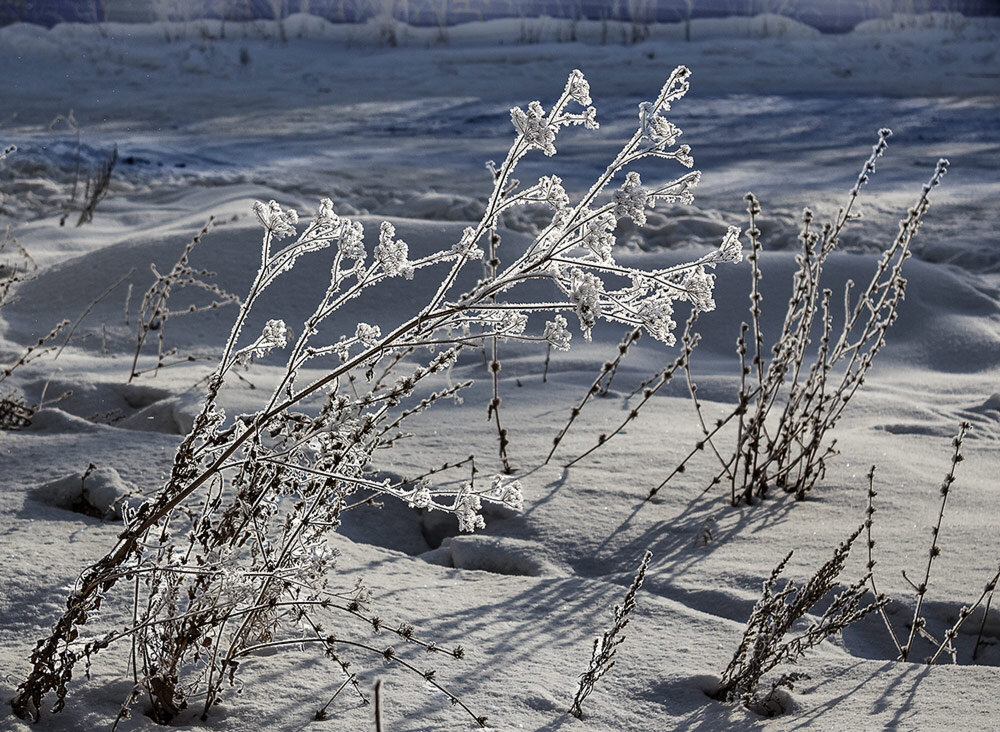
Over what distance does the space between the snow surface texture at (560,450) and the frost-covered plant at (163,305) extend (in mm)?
99

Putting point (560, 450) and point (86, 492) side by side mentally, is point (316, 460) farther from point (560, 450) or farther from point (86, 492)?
point (560, 450)

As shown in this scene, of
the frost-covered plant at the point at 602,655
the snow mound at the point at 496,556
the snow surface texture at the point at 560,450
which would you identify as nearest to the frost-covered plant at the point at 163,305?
the snow surface texture at the point at 560,450

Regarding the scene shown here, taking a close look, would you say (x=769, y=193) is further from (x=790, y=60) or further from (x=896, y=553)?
(x=790, y=60)

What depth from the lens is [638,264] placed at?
5414 mm

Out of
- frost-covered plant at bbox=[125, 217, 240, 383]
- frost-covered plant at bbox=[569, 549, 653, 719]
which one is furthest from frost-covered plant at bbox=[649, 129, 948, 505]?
frost-covered plant at bbox=[125, 217, 240, 383]

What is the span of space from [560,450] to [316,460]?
135 cm

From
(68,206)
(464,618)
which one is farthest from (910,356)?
(68,206)

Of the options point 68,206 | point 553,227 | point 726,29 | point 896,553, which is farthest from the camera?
point 726,29

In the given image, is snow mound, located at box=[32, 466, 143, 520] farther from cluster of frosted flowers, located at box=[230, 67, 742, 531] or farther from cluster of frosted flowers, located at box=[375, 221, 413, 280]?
cluster of frosted flowers, located at box=[375, 221, 413, 280]

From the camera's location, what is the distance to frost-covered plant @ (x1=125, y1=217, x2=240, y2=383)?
136 inches

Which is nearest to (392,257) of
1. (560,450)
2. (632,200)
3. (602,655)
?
(632,200)

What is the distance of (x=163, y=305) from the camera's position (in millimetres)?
3740

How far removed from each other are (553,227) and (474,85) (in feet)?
51.8

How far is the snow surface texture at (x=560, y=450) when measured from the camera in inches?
75.0
